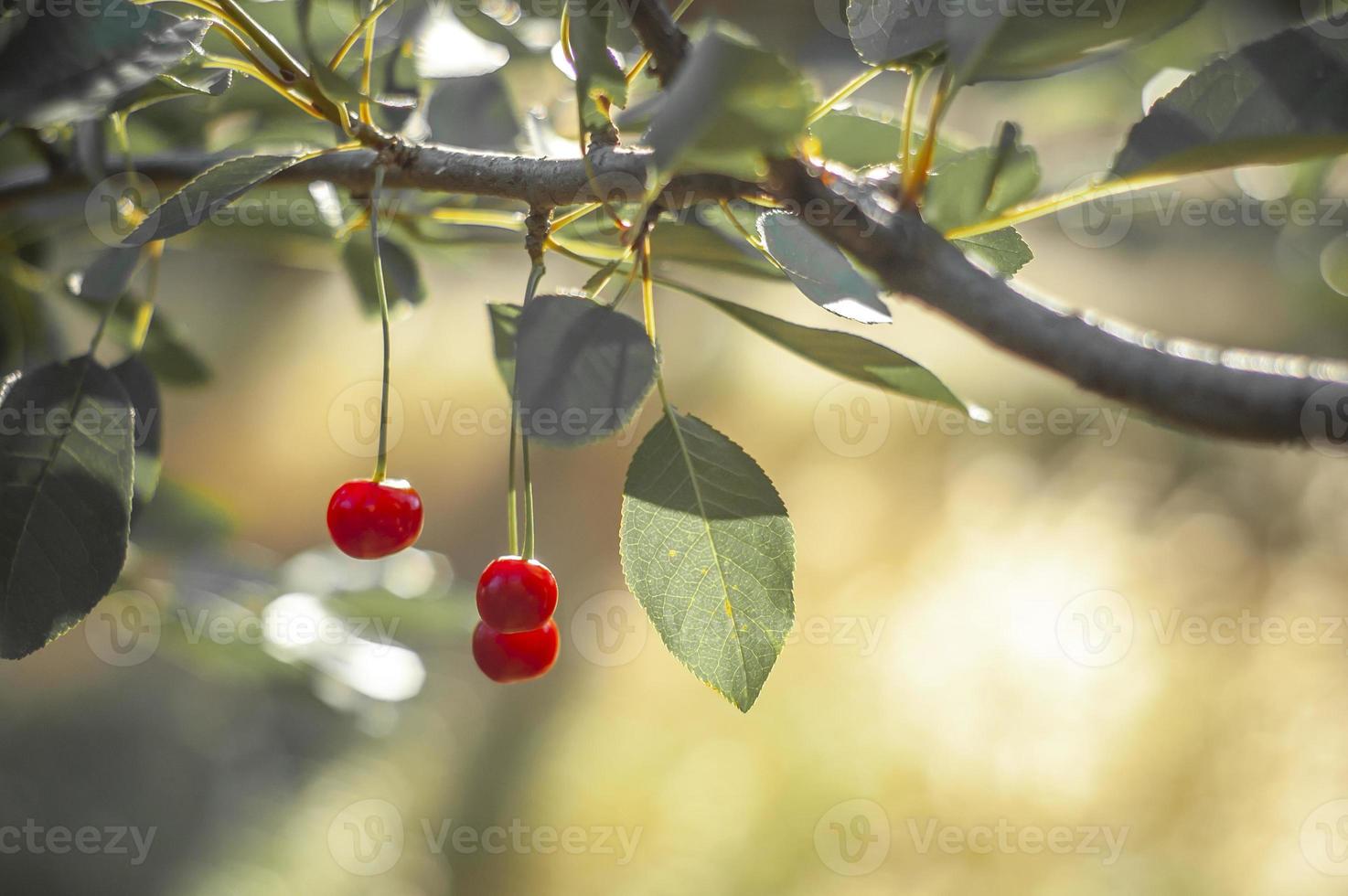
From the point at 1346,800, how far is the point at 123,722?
251 cm

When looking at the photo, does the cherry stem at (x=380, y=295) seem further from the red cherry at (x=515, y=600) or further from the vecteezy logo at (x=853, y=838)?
the vecteezy logo at (x=853, y=838)

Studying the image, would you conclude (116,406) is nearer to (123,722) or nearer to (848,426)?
(123,722)

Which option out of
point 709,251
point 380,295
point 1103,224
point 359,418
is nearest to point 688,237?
point 709,251

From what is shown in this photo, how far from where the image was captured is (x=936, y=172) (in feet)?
1.53

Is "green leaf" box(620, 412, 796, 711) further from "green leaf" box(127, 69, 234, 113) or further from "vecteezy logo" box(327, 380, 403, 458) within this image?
"vecteezy logo" box(327, 380, 403, 458)

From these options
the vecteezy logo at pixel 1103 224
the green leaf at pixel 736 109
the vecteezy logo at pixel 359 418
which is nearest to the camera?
the green leaf at pixel 736 109

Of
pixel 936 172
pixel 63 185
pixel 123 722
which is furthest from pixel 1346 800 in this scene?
pixel 123 722

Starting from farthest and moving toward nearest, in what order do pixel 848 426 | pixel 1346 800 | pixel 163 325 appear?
pixel 848 426 < pixel 1346 800 < pixel 163 325

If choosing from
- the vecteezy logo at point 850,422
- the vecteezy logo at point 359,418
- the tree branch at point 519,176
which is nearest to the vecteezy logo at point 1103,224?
the vecteezy logo at point 850,422

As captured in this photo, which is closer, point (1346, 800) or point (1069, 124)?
point (1069, 124)

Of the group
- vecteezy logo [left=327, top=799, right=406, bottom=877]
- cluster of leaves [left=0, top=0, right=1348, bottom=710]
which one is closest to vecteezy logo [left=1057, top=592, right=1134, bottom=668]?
vecteezy logo [left=327, top=799, right=406, bottom=877]

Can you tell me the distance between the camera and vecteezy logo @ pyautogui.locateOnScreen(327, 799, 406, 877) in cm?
203

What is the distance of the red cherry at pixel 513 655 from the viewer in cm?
48

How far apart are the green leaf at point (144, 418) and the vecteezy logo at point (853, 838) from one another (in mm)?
1805
